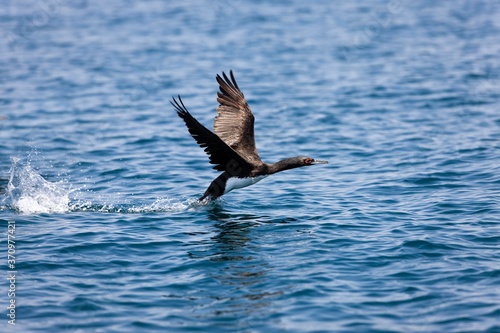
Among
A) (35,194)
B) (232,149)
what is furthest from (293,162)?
(35,194)

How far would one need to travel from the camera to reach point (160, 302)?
34.8ft

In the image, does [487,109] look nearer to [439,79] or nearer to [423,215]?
[439,79]

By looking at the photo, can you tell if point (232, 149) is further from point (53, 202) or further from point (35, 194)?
point (35, 194)

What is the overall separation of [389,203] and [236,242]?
3.64 meters

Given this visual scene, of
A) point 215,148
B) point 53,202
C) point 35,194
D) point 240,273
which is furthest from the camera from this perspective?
point 35,194

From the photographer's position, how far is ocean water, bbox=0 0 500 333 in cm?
1052

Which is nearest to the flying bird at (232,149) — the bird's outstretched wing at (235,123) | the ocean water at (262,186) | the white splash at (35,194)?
the bird's outstretched wing at (235,123)

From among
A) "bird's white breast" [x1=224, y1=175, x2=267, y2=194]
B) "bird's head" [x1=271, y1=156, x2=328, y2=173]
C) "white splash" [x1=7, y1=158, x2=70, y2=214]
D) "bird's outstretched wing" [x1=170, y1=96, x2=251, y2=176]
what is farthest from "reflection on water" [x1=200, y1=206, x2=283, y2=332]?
"white splash" [x1=7, y1=158, x2=70, y2=214]

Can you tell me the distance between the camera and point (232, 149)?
1348 cm

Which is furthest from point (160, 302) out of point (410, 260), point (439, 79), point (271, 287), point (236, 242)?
point (439, 79)

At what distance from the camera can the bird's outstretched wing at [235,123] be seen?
15375mm

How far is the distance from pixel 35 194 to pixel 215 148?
158 inches

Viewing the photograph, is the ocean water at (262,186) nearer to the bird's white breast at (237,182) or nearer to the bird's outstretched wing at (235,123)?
the bird's white breast at (237,182)

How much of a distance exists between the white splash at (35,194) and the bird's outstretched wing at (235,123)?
138 inches
